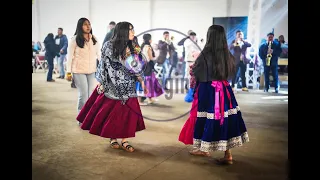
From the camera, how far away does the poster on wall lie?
2.78 meters

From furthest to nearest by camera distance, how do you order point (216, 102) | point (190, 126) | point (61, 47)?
point (61, 47), point (190, 126), point (216, 102)

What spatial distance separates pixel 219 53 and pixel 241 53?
342mm

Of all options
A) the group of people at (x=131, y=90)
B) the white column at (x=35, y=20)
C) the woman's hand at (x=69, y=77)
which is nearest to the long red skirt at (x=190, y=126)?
the group of people at (x=131, y=90)

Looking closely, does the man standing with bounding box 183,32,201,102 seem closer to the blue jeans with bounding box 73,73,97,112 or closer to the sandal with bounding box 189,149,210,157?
the sandal with bounding box 189,149,210,157

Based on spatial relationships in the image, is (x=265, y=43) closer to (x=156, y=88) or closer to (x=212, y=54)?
(x=212, y=54)

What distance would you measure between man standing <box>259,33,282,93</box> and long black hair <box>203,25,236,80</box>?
428 millimetres

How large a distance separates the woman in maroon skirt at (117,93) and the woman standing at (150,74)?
0.09 metres

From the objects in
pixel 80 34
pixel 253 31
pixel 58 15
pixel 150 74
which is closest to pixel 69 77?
pixel 80 34

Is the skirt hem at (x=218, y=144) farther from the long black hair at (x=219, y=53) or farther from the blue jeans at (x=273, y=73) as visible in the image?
the blue jeans at (x=273, y=73)

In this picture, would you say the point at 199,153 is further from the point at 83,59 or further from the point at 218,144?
the point at 83,59

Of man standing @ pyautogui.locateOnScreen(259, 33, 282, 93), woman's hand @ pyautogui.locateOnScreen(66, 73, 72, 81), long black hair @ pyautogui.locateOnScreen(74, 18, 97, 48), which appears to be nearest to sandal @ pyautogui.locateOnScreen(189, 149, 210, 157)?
man standing @ pyautogui.locateOnScreen(259, 33, 282, 93)

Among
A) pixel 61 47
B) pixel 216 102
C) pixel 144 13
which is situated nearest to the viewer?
pixel 216 102

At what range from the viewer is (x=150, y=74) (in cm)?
303

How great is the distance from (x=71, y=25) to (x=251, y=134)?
5.82ft
